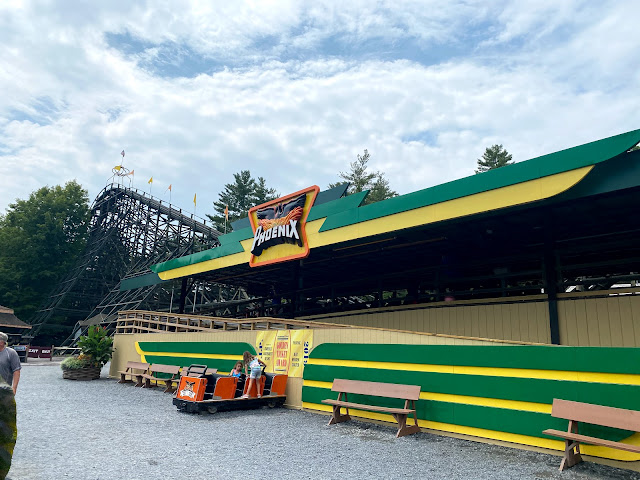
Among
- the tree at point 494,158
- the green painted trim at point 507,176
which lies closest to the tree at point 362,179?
the tree at point 494,158

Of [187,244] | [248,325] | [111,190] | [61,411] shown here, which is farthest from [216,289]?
[61,411]

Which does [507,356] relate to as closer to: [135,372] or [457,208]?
[457,208]

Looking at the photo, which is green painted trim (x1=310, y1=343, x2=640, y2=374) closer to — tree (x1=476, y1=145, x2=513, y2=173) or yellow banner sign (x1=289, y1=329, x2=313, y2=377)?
yellow banner sign (x1=289, y1=329, x2=313, y2=377)

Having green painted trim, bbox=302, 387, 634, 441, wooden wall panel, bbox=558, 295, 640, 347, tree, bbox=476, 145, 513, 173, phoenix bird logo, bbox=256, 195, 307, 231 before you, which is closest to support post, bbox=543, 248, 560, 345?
wooden wall panel, bbox=558, 295, 640, 347

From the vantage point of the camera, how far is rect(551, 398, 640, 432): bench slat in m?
5.31

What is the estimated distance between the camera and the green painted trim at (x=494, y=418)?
5.77 metres

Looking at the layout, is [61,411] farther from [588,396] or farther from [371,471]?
[588,396]

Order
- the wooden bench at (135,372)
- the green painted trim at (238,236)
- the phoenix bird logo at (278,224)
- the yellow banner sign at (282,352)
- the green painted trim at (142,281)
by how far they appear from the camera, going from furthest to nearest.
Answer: the green painted trim at (142,281)
the green painted trim at (238,236)
the wooden bench at (135,372)
the phoenix bird logo at (278,224)
the yellow banner sign at (282,352)

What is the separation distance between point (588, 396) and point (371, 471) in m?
3.08

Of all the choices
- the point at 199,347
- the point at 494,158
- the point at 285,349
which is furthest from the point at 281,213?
the point at 494,158

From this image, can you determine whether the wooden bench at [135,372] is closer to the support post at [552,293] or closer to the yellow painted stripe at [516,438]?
the yellow painted stripe at [516,438]

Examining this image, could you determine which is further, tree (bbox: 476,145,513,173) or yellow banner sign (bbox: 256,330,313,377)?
tree (bbox: 476,145,513,173)

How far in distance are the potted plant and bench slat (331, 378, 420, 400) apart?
11.7 metres

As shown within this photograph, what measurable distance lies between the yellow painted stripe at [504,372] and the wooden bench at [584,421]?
1.45 feet
